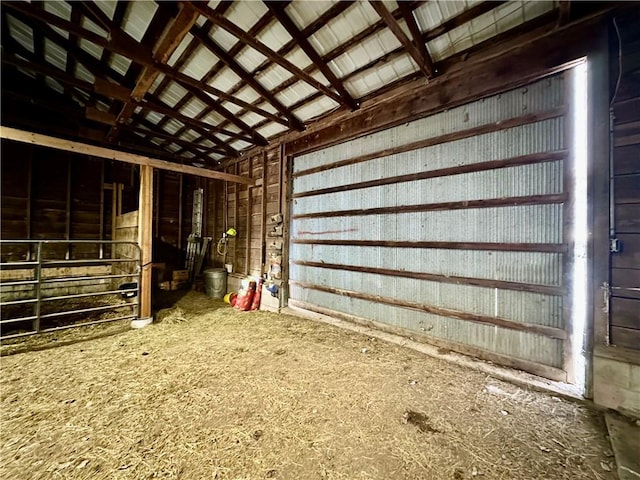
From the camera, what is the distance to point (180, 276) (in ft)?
20.8

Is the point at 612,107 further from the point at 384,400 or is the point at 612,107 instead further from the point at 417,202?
the point at 384,400

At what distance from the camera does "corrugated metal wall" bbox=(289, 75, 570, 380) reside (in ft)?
7.20

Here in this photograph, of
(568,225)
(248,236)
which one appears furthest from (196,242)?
(568,225)

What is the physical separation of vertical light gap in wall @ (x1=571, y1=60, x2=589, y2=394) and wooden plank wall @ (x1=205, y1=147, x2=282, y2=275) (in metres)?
4.06

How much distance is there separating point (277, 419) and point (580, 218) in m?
2.88

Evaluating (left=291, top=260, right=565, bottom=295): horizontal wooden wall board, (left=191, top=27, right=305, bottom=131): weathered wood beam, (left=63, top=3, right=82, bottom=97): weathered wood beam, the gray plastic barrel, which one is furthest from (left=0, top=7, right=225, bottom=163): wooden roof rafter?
(left=291, top=260, right=565, bottom=295): horizontal wooden wall board

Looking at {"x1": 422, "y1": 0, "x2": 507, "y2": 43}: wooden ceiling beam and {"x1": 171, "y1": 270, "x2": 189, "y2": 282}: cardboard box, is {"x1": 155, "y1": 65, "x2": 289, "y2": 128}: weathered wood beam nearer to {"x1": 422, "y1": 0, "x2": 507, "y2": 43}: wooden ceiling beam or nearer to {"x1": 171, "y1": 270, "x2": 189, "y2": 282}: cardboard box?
{"x1": 422, "y1": 0, "x2": 507, "y2": 43}: wooden ceiling beam

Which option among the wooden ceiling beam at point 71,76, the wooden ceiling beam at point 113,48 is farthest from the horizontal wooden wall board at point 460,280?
the wooden ceiling beam at point 71,76

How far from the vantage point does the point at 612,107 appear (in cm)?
189

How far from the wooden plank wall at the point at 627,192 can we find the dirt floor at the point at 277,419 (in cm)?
75

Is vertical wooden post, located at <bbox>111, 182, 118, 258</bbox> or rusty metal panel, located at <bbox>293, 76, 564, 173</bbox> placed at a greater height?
rusty metal panel, located at <bbox>293, 76, 564, 173</bbox>

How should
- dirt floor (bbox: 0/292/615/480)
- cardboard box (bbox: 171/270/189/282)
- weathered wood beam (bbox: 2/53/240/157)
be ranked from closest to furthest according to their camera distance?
dirt floor (bbox: 0/292/615/480)
weathered wood beam (bbox: 2/53/240/157)
cardboard box (bbox: 171/270/189/282)

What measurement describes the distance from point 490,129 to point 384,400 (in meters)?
2.77

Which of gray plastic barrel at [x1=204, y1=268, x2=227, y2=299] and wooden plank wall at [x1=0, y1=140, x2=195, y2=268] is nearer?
wooden plank wall at [x1=0, y1=140, x2=195, y2=268]
